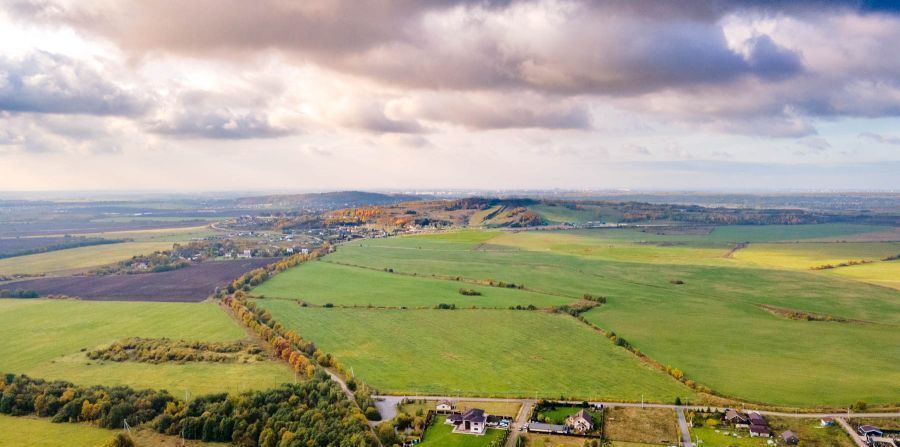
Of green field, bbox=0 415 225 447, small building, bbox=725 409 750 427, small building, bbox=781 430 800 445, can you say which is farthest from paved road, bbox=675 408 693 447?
green field, bbox=0 415 225 447

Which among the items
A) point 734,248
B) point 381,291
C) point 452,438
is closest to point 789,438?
point 452,438

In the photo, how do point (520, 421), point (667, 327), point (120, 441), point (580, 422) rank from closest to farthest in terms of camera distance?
point (120, 441) < point (580, 422) < point (520, 421) < point (667, 327)

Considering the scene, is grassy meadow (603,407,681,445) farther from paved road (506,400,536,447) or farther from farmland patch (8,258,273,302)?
farmland patch (8,258,273,302)

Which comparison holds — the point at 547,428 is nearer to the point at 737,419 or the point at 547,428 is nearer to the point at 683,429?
the point at 683,429

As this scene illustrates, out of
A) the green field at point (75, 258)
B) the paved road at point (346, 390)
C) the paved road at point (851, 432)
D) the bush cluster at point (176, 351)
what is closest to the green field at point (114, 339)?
the bush cluster at point (176, 351)

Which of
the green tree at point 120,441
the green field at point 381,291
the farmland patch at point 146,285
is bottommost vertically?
the green tree at point 120,441

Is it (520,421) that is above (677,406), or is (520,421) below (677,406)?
below

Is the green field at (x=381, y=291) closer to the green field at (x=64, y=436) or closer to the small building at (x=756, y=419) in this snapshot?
the small building at (x=756, y=419)
